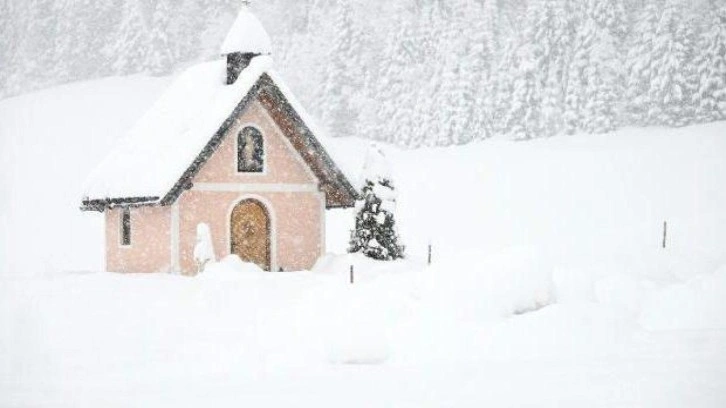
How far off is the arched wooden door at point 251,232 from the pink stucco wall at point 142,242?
189 cm

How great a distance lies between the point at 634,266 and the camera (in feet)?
67.2

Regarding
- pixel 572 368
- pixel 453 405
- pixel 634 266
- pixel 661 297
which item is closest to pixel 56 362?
pixel 453 405

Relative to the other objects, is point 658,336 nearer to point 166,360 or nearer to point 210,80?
point 166,360

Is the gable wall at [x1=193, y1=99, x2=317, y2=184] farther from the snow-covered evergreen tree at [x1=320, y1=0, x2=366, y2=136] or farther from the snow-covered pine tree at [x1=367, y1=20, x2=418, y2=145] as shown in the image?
the snow-covered evergreen tree at [x1=320, y1=0, x2=366, y2=136]

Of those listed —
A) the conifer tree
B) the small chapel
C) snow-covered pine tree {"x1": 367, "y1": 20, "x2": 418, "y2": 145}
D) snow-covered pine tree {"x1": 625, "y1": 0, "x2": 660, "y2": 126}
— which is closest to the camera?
the small chapel

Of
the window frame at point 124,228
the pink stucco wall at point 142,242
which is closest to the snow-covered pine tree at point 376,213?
the pink stucco wall at point 142,242

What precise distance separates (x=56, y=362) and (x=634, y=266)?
13361 millimetres

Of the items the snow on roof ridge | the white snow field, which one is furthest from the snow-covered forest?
the snow on roof ridge

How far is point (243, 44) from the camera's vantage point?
2564 cm

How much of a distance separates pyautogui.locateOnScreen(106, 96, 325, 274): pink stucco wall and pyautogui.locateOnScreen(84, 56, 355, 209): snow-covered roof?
0.83 m

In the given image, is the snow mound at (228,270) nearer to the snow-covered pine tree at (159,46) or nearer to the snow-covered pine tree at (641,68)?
the snow-covered pine tree at (641,68)

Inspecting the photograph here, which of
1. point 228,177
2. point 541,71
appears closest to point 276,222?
point 228,177

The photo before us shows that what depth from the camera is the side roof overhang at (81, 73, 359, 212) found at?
23062 mm

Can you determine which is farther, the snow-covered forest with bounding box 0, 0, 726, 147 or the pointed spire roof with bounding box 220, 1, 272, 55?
the snow-covered forest with bounding box 0, 0, 726, 147
